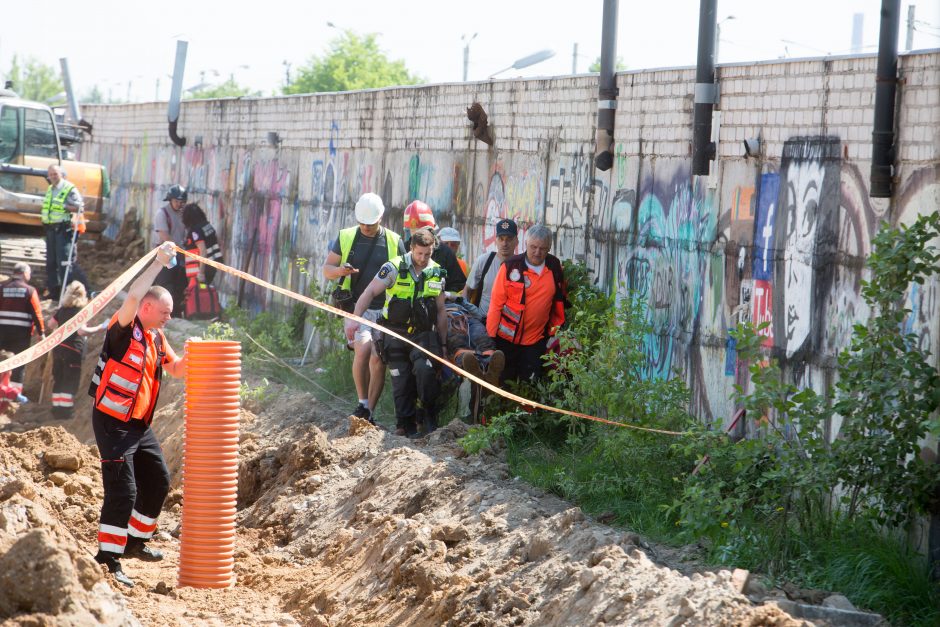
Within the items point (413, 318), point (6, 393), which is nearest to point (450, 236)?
point (413, 318)

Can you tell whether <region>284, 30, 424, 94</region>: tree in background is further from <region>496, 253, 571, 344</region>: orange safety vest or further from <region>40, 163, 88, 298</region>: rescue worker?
<region>496, 253, 571, 344</region>: orange safety vest

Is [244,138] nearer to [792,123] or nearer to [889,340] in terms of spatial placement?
[792,123]

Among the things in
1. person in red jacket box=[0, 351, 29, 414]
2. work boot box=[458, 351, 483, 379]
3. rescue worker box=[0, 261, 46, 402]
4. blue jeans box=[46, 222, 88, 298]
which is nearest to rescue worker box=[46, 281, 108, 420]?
rescue worker box=[0, 261, 46, 402]

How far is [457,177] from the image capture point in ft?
45.3

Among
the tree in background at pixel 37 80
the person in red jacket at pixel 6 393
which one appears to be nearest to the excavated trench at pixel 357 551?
the person in red jacket at pixel 6 393

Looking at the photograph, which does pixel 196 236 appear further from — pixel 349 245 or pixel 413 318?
pixel 413 318

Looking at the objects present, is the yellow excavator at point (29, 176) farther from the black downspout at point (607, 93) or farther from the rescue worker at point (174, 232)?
the black downspout at point (607, 93)

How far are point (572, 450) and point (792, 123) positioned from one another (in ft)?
9.52

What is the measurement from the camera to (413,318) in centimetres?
1048

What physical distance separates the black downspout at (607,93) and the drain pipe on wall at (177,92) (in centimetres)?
1439

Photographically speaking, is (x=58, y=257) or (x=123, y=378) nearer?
(x=123, y=378)

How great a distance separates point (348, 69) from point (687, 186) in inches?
2076

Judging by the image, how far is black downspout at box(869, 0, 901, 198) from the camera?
718cm

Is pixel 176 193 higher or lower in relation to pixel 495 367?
higher
